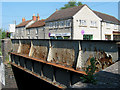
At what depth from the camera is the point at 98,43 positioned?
5551 millimetres

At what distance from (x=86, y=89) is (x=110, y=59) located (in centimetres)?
302

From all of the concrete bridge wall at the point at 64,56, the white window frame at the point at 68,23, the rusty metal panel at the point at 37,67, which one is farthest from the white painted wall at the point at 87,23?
Result: the rusty metal panel at the point at 37,67

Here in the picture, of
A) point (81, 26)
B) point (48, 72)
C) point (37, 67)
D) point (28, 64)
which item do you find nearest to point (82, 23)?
point (81, 26)

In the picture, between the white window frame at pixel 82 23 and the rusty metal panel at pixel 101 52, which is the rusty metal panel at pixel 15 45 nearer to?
the rusty metal panel at pixel 101 52

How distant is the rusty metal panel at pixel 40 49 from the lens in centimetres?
873

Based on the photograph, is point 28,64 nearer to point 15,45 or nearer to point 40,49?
point 40,49

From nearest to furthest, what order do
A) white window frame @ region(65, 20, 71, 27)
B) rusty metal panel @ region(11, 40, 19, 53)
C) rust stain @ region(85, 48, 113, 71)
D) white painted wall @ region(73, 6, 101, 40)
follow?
rust stain @ region(85, 48, 113, 71) → rusty metal panel @ region(11, 40, 19, 53) → white painted wall @ region(73, 6, 101, 40) → white window frame @ region(65, 20, 71, 27)

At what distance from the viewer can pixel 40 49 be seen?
941cm

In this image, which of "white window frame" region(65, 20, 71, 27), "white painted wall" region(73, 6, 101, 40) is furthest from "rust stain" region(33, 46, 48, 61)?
"white window frame" region(65, 20, 71, 27)

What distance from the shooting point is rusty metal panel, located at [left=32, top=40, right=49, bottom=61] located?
873cm

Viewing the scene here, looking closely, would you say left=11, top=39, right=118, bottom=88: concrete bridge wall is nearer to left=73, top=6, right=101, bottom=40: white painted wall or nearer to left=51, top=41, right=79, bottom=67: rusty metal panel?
left=51, top=41, right=79, bottom=67: rusty metal panel

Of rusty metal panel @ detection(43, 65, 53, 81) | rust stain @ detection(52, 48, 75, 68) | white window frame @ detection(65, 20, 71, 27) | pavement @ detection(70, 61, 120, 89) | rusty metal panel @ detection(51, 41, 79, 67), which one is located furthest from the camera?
white window frame @ detection(65, 20, 71, 27)

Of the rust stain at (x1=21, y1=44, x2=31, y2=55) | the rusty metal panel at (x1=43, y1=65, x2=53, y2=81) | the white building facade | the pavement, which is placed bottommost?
the rusty metal panel at (x1=43, y1=65, x2=53, y2=81)

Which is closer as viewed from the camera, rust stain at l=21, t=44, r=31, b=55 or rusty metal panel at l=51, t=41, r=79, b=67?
rusty metal panel at l=51, t=41, r=79, b=67
